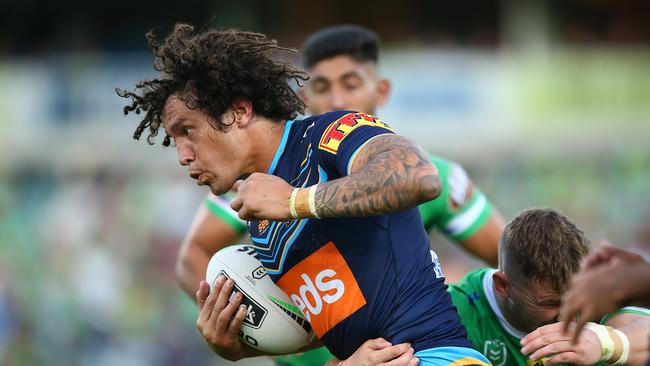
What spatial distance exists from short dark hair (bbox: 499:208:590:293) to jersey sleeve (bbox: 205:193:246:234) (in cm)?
232

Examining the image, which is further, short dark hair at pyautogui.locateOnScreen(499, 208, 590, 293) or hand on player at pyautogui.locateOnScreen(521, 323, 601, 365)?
short dark hair at pyautogui.locateOnScreen(499, 208, 590, 293)

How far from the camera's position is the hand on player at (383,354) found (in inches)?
152

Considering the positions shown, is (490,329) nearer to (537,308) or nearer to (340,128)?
(537,308)

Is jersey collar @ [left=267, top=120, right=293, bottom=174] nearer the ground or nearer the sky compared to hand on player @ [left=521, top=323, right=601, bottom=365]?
nearer the sky

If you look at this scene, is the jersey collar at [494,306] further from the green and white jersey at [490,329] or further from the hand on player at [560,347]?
the hand on player at [560,347]

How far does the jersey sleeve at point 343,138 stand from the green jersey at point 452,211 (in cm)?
212

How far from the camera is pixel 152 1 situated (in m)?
21.3

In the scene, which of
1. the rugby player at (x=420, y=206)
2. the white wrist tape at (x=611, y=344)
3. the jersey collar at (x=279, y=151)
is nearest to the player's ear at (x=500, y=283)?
the white wrist tape at (x=611, y=344)

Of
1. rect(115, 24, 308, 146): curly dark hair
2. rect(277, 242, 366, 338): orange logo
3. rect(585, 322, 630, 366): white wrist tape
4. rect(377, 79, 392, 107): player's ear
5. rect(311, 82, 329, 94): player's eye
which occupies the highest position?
rect(115, 24, 308, 146): curly dark hair

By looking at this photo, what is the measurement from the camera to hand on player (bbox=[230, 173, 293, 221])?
3.64m

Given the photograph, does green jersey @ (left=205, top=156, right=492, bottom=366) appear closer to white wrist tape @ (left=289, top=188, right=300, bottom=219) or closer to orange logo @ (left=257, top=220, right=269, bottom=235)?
orange logo @ (left=257, top=220, right=269, bottom=235)

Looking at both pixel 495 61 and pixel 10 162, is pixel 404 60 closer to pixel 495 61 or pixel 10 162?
pixel 495 61

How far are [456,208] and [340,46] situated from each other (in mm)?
Answer: 1310

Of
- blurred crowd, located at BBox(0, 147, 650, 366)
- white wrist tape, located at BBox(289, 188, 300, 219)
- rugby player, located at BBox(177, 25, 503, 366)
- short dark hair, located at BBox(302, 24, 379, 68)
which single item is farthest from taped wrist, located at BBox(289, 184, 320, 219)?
blurred crowd, located at BBox(0, 147, 650, 366)
